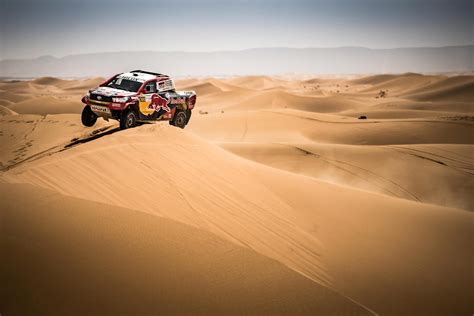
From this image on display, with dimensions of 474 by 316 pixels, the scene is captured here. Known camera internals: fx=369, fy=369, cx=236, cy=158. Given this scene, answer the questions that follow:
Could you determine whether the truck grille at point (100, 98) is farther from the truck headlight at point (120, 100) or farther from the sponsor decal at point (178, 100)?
the sponsor decal at point (178, 100)

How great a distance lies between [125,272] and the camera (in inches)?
159

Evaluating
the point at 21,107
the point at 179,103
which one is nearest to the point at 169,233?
the point at 179,103

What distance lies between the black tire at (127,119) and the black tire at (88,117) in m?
1.75

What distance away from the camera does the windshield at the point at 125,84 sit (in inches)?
394

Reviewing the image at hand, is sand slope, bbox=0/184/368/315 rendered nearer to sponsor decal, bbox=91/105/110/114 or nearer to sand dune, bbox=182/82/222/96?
sponsor decal, bbox=91/105/110/114

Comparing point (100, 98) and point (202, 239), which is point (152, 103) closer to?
point (100, 98)

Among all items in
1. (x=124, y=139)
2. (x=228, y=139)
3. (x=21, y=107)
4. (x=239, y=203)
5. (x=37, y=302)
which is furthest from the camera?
(x=21, y=107)

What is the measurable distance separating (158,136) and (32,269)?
4.22m

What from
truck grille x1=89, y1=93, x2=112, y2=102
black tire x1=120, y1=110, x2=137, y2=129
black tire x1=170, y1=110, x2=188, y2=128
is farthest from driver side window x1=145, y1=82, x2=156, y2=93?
black tire x1=170, y1=110, x2=188, y2=128

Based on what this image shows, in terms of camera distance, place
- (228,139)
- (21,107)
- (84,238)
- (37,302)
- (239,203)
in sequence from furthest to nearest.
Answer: (21,107), (228,139), (239,203), (84,238), (37,302)

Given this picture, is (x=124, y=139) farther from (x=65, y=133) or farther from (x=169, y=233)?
(x=65, y=133)

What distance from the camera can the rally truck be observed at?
941 cm

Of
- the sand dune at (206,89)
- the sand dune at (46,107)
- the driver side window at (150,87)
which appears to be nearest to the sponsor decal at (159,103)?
the driver side window at (150,87)

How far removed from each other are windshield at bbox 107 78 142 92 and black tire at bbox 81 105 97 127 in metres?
0.97
